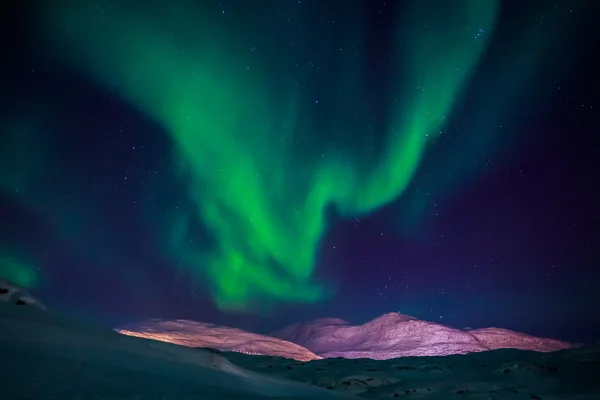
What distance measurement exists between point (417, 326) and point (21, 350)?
67.0 metres

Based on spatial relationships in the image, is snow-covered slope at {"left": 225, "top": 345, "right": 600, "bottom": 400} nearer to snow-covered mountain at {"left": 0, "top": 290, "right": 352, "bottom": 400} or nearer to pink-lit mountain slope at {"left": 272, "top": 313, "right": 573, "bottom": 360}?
snow-covered mountain at {"left": 0, "top": 290, "right": 352, "bottom": 400}

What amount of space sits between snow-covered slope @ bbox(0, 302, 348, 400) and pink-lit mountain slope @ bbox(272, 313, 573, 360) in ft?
153

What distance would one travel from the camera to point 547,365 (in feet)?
33.8

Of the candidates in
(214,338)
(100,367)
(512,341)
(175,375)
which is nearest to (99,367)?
(100,367)

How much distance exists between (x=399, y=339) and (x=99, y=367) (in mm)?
61103

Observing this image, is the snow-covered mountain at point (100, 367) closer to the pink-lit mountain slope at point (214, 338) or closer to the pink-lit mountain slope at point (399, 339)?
the pink-lit mountain slope at point (214, 338)

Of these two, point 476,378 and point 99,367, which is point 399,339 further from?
point 99,367

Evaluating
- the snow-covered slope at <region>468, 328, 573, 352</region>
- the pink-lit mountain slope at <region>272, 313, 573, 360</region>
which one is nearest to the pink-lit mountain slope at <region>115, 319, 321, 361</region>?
the pink-lit mountain slope at <region>272, 313, 573, 360</region>

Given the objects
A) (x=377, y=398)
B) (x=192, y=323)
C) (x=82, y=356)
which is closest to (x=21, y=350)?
(x=82, y=356)

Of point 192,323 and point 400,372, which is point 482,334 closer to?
point 192,323

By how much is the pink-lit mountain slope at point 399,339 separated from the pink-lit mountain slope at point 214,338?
11.1 metres

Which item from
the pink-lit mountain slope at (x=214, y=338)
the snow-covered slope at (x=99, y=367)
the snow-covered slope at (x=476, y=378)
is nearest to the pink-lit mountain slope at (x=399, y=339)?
the pink-lit mountain slope at (x=214, y=338)

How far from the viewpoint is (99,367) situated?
4359 mm

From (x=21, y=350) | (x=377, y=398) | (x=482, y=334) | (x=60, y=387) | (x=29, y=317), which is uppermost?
(x=482, y=334)
